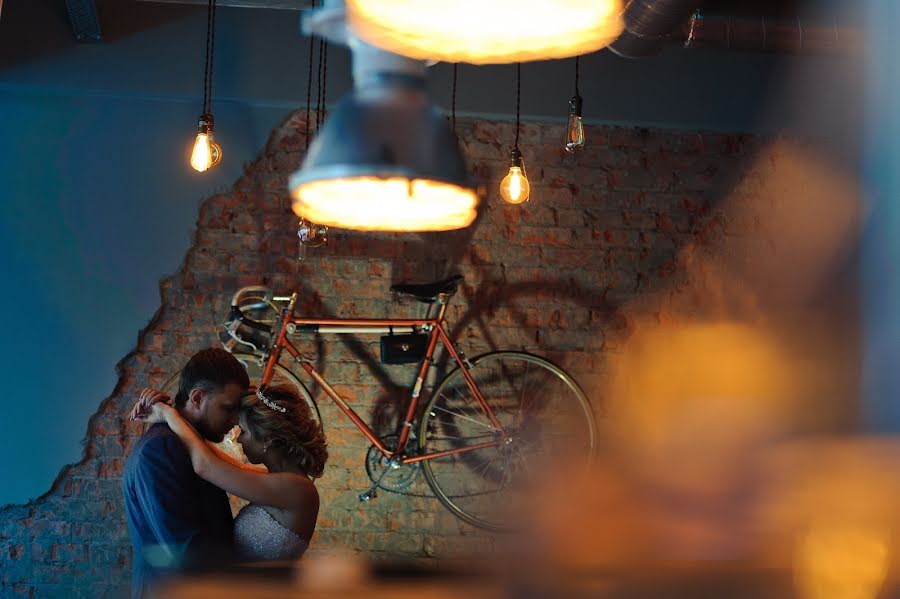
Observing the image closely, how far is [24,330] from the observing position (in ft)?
12.7

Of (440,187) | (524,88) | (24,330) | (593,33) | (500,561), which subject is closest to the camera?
(500,561)

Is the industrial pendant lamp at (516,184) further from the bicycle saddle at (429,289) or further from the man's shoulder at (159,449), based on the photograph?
the man's shoulder at (159,449)

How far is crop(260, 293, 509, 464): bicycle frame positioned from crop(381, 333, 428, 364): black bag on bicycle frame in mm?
36

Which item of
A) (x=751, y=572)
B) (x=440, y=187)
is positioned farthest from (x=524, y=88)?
(x=751, y=572)

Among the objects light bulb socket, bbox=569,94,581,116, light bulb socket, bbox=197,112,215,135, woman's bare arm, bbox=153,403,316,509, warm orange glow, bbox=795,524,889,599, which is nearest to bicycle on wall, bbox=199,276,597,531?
light bulb socket, bbox=197,112,215,135

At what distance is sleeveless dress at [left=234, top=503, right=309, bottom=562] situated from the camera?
2289mm

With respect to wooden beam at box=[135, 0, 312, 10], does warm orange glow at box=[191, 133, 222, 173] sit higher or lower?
lower

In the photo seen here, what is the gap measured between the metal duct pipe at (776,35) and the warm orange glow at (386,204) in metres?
2.41

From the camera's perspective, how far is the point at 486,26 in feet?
4.14

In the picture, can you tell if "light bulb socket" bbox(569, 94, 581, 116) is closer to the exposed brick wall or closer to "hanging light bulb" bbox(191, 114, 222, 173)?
the exposed brick wall

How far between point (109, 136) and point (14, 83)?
0.43 metres

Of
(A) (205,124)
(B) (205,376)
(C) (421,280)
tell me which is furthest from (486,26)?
(C) (421,280)

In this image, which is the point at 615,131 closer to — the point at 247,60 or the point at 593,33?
the point at 247,60

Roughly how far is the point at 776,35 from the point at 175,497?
9.36 ft
